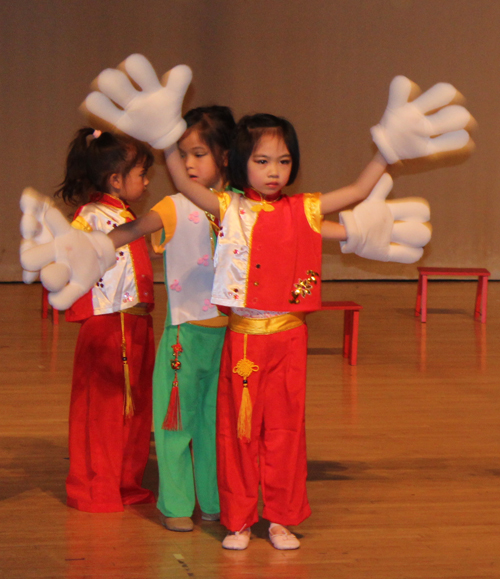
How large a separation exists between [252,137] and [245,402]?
0.72 meters

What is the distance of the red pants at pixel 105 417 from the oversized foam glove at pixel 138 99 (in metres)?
0.77

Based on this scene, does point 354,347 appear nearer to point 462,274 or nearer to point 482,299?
point 482,299

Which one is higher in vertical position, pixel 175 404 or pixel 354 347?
pixel 175 404

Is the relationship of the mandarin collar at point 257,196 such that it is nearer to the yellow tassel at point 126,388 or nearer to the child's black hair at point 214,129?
the child's black hair at point 214,129

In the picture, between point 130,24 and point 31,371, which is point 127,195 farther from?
point 130,24

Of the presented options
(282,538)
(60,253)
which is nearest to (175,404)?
(282,538)

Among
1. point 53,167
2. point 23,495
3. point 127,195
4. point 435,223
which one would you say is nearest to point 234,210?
point 127,195

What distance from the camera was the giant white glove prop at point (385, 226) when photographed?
221cm

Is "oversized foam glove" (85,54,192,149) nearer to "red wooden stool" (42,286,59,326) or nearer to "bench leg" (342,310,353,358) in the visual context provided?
"bench leg" (342,310,353,358)

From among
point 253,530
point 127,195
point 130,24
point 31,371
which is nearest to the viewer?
point 253,530

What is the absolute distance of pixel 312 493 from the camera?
273 centimetres

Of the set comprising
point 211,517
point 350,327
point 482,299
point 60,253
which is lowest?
point 211,517

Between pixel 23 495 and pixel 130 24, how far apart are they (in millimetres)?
6687

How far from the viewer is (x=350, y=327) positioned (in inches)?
196
